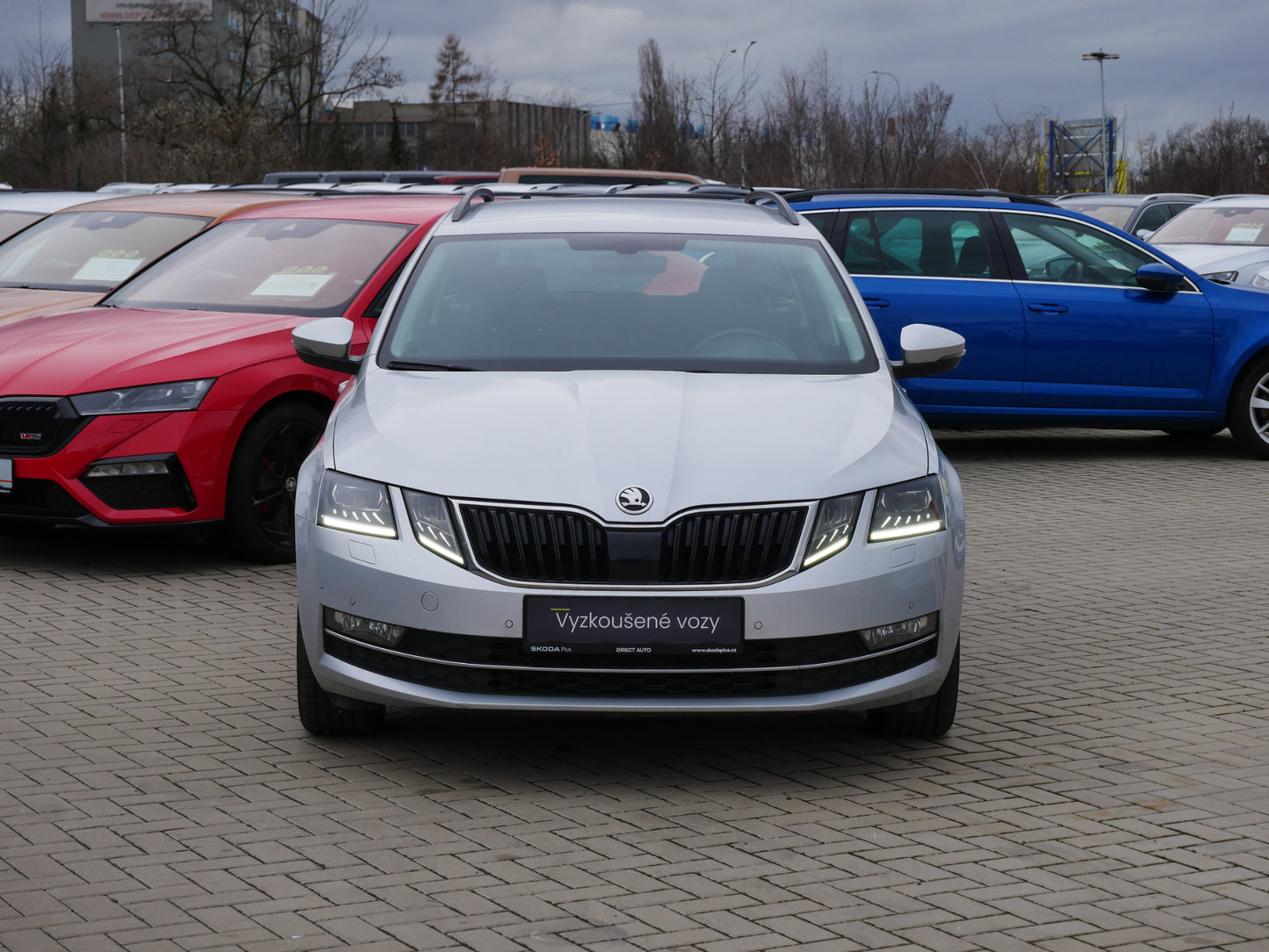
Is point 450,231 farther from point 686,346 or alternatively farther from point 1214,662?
point 1214,662

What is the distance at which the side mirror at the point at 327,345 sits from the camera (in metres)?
5.91

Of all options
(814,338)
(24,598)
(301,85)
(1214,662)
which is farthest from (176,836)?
(301,85)

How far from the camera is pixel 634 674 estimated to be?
4516 millimetres

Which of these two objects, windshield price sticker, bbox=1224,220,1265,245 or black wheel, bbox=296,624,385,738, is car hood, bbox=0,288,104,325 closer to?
black wheel, bbox=296,624,385,738

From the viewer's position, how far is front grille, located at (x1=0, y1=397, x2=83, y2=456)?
7.44 metres

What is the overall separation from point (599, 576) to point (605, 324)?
1476 mm

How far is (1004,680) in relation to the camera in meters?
6.00

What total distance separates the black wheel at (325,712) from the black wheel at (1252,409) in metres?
8.44

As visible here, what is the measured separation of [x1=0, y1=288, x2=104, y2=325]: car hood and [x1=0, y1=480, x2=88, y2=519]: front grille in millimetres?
1831

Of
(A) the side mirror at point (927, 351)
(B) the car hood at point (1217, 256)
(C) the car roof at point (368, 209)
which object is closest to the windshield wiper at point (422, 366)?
(A) the side mirror at point (927, 351)

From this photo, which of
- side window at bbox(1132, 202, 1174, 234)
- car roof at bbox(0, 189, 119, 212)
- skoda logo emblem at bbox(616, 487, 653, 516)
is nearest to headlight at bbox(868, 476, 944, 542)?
skoda logo emblem at bbox(616, 487, 653, 516)

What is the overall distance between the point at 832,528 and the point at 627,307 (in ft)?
5.01

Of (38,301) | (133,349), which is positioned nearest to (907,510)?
(133,349)

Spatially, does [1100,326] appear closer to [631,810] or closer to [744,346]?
[744,346]
